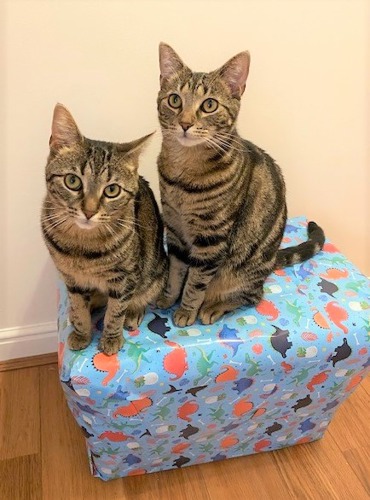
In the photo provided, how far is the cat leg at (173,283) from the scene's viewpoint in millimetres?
1267

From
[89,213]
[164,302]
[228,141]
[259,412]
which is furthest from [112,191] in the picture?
[259,412]

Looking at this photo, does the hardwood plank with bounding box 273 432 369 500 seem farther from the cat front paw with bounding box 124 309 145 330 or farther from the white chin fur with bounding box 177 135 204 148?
the white chin fur with bounding box 177 135 204 148

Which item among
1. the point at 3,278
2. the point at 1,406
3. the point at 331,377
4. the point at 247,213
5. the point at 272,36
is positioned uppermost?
the point at 272,36

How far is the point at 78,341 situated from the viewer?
44.4 inches

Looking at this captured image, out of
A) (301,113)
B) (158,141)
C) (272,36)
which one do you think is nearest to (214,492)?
(158,141)

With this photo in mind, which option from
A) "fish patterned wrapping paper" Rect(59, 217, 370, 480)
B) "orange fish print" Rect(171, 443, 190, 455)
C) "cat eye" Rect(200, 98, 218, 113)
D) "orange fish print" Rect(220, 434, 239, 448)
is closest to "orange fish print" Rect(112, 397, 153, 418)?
"fish patterned wrapping paper" Rect(59, 217, 370, 480)

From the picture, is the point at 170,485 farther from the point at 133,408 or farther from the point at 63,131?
the point at 63,131

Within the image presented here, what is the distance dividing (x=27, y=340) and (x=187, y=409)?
2.57 feet

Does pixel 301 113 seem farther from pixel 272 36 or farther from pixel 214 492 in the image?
pixel 214 492

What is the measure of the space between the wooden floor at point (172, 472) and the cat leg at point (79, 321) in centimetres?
50

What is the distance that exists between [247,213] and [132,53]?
0.58m

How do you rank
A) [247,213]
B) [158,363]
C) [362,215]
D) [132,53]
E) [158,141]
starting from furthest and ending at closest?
[362,215], [158,141], [132,53], [247,213], [158,363]

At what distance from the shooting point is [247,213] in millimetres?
1199

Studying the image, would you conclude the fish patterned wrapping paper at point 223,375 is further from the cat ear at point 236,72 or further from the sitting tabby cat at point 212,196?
the cat ear at point 236,72
